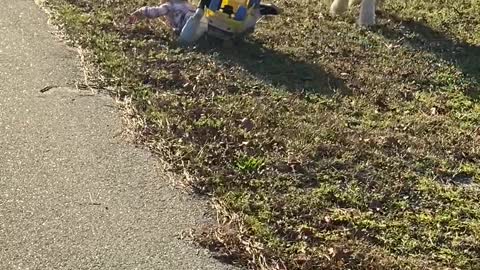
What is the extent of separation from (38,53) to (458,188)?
2.87 metres

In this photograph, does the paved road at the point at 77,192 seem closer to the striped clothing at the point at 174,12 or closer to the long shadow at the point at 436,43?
the striped clothing at the point at 174,12

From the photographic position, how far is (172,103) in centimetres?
442

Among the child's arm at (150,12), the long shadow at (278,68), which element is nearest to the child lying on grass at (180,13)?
the child's arm at (150,12)

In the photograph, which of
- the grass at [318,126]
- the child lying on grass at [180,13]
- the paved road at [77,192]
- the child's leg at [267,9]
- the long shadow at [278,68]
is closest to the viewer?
the paved road at [77,192]

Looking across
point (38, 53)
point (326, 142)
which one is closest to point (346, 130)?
point (326, 142)

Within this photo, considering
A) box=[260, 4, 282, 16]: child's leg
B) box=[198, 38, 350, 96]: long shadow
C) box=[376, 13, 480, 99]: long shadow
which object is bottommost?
box=[198, 38, 350, 96]: long shadow

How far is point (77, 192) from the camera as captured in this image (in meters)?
3.61

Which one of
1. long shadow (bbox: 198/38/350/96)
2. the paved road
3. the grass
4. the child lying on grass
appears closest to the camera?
the paved road

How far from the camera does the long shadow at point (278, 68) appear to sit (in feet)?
15.8

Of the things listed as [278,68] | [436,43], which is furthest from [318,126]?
[436,43]

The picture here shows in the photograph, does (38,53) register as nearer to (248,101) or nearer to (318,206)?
(248,101)

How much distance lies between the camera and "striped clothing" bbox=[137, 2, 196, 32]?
541 centimetres

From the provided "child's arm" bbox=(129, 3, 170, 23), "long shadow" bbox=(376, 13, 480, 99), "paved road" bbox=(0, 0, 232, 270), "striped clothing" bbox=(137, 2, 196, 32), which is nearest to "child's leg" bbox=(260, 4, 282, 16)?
"striped clothing" bbox=(137, 2, 196, 32)

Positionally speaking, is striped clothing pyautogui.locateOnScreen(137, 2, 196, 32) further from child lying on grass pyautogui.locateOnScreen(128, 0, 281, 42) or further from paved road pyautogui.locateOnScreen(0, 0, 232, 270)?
paved road pyautogui.locateOnScreen(0, 0, 232, 270)
